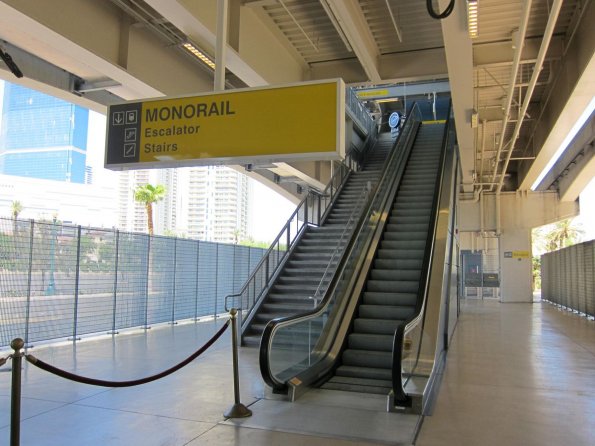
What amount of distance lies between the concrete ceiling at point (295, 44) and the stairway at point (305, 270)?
13.1ft

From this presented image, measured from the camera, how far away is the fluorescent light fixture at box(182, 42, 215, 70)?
25.6 feet

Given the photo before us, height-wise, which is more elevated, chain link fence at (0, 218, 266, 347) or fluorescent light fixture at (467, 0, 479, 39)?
fluorescent light fixture at (467, 0, 479, 39)

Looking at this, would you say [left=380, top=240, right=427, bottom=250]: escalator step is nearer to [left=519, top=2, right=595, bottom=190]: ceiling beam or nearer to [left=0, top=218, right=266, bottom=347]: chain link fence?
[left=519, top=2, right=595, bottom=190]: ceiling beam

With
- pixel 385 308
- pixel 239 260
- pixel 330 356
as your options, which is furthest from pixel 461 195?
pixel 330 356

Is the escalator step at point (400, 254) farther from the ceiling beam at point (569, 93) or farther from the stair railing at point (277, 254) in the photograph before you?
the ceiling beam at point (569, 93)

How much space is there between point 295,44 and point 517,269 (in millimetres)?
17127

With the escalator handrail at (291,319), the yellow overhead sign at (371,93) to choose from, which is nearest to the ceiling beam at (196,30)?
the escalator handrail at (291,319)

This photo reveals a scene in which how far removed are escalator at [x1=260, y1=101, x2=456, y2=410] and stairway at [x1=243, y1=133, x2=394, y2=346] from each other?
2.84ft

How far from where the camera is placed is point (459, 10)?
611 centimetres

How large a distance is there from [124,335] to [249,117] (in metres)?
7.21

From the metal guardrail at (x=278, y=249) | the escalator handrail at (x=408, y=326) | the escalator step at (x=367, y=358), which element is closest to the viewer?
the escalator handrail at (x=408, y=326)

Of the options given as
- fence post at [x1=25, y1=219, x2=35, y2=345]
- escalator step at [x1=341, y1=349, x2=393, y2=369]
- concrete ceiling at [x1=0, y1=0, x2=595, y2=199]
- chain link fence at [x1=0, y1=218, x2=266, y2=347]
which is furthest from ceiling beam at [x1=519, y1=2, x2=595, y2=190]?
fence post at [x1=25, y1=219, x2=35, y2=345]

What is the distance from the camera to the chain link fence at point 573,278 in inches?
603

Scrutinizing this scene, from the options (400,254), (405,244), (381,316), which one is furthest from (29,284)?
(405,244)
